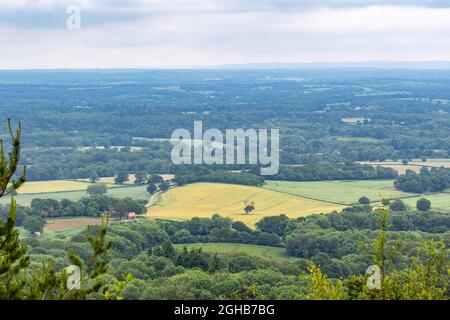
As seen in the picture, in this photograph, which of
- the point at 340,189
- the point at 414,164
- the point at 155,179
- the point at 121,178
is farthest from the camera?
the point at 414,164

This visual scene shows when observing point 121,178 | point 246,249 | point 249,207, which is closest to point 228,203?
point 249,207

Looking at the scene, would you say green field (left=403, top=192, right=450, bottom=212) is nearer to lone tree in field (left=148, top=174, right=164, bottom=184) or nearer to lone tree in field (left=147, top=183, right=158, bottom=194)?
lone tree in field (left=147, top=183, right=158, bottom=194)

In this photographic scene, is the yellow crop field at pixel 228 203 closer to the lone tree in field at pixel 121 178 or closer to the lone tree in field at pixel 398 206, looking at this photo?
the lone tree in field at pixel 398 206

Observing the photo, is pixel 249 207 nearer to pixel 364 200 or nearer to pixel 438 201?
pixel 364 200

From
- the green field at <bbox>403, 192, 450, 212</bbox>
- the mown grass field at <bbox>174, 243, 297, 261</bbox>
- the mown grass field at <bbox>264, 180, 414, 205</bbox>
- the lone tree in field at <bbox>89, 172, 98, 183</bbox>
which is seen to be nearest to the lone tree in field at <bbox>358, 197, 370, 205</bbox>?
the mown grass field at <bbox>264, 180, 414, 205</bbox>

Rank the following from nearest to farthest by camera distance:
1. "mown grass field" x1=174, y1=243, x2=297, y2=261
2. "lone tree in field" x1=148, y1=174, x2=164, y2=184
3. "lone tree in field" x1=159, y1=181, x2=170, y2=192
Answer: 1. "mown grass field" x1=174, y1=243, x2=297, y2=261
2. "lone tree in field" x1=159, y1=181, x2=170, y2=192
3. "lone tree in field" x1=148, y1=174, x2=164, y2=184

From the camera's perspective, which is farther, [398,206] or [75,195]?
[75,195]
